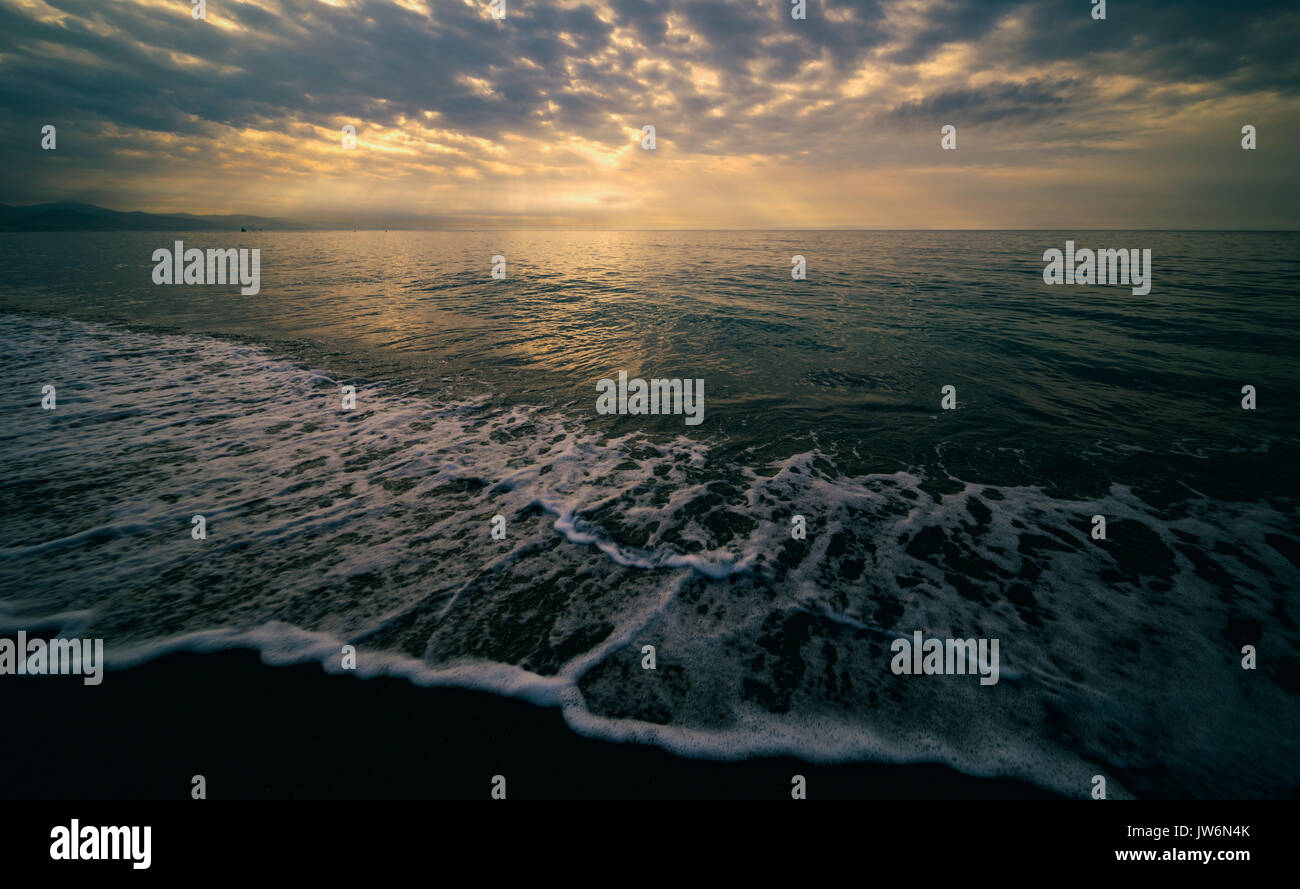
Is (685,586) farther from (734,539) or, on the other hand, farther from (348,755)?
(348,755)

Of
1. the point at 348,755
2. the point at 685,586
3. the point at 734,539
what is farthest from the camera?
the point at 734,539

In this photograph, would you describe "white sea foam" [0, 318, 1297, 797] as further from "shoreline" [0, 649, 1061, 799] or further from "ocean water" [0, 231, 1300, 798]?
"shoreline" [0, 649, 1061, 799]

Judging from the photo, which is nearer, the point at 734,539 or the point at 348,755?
the point at 348,755

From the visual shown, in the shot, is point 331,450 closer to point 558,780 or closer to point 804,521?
point 558,780

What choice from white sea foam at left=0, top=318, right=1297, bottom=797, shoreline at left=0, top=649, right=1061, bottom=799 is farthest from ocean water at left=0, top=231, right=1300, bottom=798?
shoreline at left=0, top=649, right=1061, bottom=799

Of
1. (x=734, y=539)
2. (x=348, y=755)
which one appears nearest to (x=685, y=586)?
(x=734, y=539)

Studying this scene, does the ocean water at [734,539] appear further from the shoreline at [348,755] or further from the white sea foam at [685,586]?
the shoreline at [348,755]
